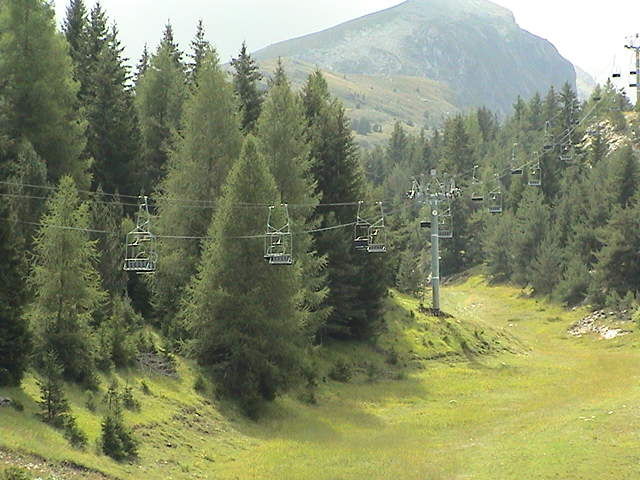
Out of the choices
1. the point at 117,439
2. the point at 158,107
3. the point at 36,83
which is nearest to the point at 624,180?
the point at 158,107

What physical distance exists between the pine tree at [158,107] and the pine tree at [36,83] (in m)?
13.3

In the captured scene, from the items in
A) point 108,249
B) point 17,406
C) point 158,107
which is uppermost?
point 158,107

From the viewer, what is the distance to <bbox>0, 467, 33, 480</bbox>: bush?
65.7 feet

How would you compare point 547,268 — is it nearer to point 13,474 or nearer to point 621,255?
point 621,255

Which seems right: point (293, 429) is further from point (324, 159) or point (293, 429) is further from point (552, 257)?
point (552, 257)

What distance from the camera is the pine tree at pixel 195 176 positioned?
44.2 m

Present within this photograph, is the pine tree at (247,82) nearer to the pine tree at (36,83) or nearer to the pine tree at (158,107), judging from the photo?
the pine tree at (158,107)

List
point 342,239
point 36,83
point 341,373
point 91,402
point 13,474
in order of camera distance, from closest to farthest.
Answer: point 13,474 → point 91,402 → point 36,83 → point 341,373 → point 342,239

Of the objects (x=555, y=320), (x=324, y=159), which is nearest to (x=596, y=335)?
(x=555, y=320)

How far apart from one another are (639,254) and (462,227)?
1943 inches

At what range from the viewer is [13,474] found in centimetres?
2016

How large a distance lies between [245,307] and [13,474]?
18.9 meters

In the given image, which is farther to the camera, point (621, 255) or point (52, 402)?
point (621, 255)

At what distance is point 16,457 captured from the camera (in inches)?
876
